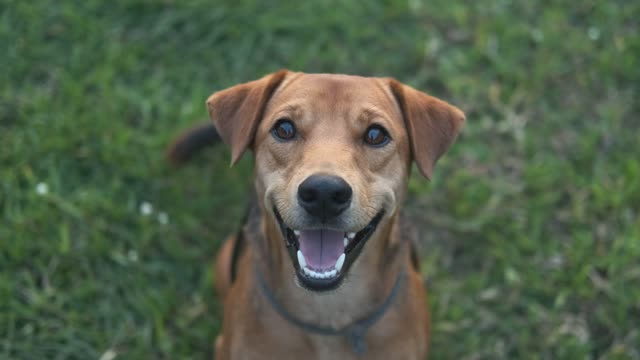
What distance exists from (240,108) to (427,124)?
959mm

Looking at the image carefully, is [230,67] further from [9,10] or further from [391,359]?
[391,359]

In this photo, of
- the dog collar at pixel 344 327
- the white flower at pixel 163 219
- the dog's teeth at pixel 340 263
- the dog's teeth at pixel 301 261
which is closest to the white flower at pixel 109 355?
the white flower at pixel 163 219

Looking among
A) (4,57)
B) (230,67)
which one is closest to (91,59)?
(4,57)

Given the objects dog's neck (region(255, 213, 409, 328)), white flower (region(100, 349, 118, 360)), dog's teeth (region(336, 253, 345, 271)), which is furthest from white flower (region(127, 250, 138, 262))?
dog's teeth (region(336, 253, 345, 271))

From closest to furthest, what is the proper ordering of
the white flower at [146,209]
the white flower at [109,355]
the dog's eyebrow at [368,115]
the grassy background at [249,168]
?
1. the dog's eyebrow at [368,115]
2. the white flower at [109,355]
3. the grassy background at [249,168]
4. the white flower at [146,209]

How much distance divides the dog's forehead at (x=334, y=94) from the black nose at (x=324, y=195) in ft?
1.76

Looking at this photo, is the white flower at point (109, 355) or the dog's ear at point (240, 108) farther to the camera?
the white flower at point (109, 355)

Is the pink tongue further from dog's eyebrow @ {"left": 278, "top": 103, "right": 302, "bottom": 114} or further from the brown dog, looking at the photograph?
dog's eyebrow @ {"left": 278, "top": 103, "right": 302, "bottom": 114}

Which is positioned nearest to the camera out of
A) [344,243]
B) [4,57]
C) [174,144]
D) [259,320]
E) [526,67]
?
[344,243]

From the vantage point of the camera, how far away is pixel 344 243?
13.3 ft

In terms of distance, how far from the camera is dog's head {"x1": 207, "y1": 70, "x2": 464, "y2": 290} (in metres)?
3.81

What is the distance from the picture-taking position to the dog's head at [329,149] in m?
3.81

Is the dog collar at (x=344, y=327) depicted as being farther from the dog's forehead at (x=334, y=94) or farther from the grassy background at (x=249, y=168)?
the grassy background at (x=249, y=168)

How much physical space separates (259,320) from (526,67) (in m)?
3.49
